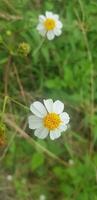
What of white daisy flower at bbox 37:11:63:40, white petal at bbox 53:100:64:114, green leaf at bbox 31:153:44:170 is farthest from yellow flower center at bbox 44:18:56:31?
white petal at bbox 53:100:64:114

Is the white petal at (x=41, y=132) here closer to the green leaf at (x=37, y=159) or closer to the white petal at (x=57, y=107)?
the white petal at (x=57, y=107)

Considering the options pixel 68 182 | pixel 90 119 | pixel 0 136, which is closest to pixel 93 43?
pixel 90 119

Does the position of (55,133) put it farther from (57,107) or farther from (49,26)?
(49,26)

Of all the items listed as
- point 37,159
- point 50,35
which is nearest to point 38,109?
point 50,35

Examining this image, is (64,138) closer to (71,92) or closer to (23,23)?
(71,92)

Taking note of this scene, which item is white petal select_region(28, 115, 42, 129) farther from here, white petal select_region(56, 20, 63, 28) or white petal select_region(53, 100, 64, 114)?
white petal select_region(56, 20, 63, 28)

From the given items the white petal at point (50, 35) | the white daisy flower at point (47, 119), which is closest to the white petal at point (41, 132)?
the white daisy flower at point (47, 119)
